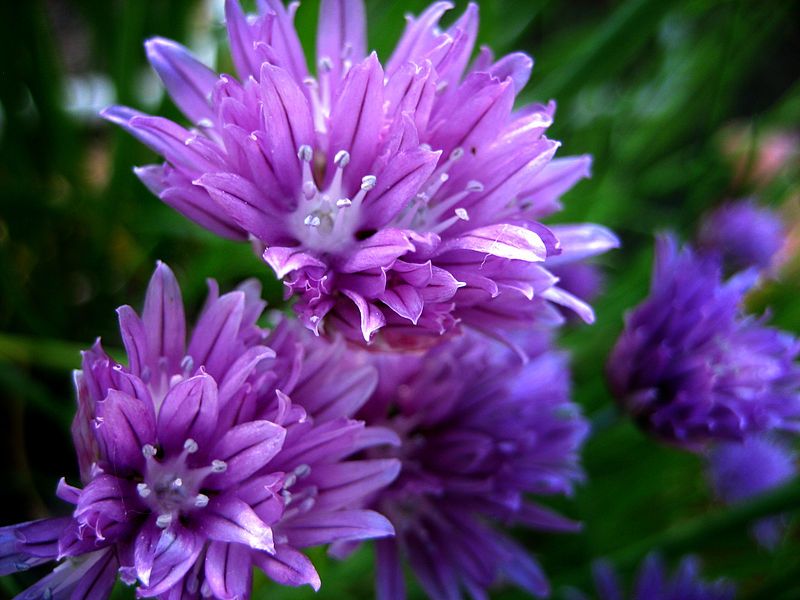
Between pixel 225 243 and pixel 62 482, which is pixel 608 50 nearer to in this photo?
pixel 225 243

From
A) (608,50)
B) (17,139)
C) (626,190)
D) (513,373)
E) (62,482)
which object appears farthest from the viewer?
(626,190)

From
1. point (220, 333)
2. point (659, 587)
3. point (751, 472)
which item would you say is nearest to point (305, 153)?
point (220, 333)

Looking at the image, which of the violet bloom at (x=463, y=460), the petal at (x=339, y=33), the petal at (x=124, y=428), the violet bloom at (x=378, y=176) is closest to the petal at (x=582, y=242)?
the violet bloom at (x=378, y=176)

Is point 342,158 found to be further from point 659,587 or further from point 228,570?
point 659,587

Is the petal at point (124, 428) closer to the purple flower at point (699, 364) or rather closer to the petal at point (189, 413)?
the petal at point (189, 413)

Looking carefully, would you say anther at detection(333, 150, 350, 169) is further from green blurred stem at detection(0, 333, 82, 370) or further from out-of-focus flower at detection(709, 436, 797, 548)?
out-of-focus flower at detection(709, 436, 797, 548)

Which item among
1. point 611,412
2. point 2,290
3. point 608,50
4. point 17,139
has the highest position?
point 608,50

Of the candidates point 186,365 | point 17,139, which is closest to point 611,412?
point 186,365

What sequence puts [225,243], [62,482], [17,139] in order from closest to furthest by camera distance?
[62,482]
[225,243]
[17,139]
